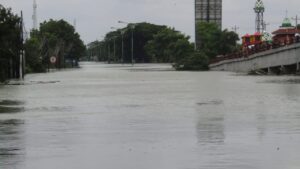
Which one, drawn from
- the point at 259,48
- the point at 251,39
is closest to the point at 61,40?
the point at 251,39

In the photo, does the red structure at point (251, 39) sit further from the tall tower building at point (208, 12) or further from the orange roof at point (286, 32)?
the orange roof at point (286, 32)

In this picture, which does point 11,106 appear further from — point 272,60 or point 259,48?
point 259,48

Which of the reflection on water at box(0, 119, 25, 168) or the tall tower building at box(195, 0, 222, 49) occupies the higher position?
the tall tower building at box(195, 0, 222, 49)

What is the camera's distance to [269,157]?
38.0ft

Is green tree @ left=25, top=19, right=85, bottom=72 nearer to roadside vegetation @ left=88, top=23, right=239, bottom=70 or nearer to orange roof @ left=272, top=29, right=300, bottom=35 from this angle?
roadside vegetation @ left=88, top=23, right=239, bottom=70

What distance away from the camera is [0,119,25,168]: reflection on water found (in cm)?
1161

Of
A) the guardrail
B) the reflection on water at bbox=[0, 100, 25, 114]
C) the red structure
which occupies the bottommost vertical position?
the reflection on water at bbox=[0, 100, 25, 114]

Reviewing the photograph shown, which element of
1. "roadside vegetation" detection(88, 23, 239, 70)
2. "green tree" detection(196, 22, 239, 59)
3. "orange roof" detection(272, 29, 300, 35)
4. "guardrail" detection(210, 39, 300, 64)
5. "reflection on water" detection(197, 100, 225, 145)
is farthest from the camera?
"green tree" detection(196, 22, 239, 59)

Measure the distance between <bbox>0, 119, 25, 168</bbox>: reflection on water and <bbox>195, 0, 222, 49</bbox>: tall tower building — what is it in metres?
105

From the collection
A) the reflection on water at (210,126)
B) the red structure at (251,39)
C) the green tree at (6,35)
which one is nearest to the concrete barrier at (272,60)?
the green tree at (6,35)

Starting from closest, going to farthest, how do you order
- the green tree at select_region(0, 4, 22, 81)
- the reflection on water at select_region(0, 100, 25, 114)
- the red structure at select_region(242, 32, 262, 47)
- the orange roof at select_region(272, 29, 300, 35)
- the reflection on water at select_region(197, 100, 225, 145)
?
1. the reflection on water at select_region(197, 100, 225, 145)
2. the reflection on water at select_region(0, 100, 25, 114)
3. the green tree at select_region(0, 4, 22, 81)
4. the orange roof at select_region(272, 29, 300, 35)
5. the red structure at select_region(242, 32, 262, 47)

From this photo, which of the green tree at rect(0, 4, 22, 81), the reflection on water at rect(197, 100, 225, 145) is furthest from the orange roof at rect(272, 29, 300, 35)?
the reflection on water at rect(197, 100, 225, 145)

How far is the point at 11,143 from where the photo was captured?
1390 centimetres

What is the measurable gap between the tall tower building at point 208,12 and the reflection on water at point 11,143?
105 metres
